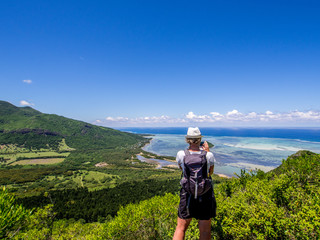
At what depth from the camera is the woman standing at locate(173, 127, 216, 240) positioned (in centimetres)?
305

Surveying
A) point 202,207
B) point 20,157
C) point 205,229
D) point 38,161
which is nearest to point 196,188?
point 202,207

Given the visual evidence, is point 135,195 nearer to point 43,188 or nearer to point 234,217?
point 43,188

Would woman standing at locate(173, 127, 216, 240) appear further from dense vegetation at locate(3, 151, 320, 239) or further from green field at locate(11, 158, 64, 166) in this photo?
green field at locate(11, 158, 64, 166)

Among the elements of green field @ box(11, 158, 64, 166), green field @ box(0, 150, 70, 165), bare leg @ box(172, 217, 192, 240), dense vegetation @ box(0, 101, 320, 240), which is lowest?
green field @ box(11, 158, 64, 166)

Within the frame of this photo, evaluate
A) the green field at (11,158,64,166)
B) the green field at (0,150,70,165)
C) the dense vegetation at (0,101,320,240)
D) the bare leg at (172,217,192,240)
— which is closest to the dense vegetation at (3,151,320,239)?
the dense vegetation at (0,101,320,240)

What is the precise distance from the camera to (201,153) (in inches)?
126

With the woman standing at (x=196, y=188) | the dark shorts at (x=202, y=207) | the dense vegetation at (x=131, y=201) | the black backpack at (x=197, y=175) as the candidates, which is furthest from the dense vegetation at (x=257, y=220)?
the black backpack at (x=197, y=175)

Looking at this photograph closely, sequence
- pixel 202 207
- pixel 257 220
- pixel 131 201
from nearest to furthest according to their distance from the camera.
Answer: pixel 202 207 < pixel 257 220 < pixel 131 201

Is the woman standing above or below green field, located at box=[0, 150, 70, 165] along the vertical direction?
Answer: above

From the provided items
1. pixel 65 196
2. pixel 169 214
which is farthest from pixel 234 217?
pixel 65 196

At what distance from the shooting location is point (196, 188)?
3.02 meters

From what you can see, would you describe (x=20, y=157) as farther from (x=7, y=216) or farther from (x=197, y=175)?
(x=197, y=175)

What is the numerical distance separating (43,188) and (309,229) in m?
107

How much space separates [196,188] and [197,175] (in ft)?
0.80
